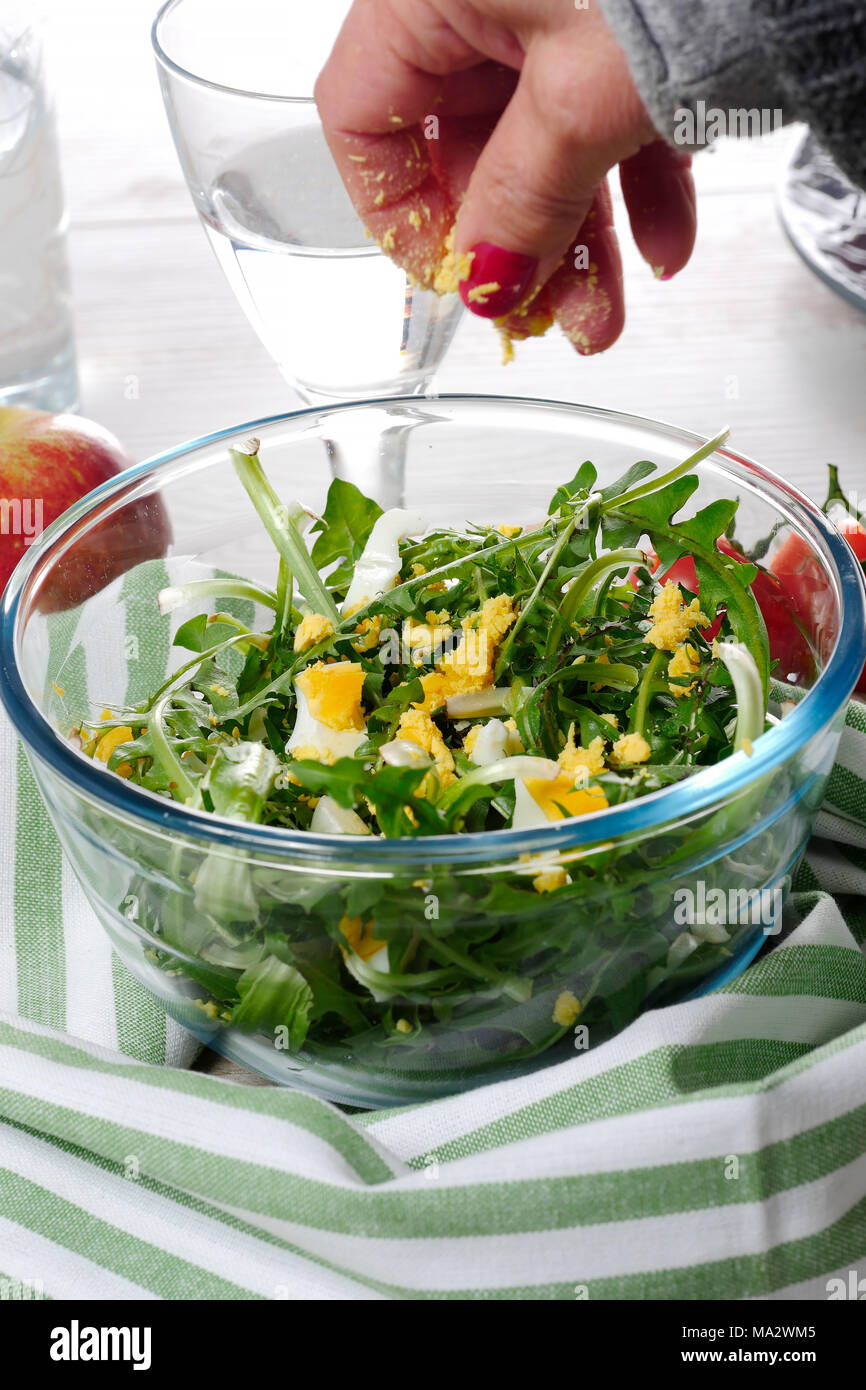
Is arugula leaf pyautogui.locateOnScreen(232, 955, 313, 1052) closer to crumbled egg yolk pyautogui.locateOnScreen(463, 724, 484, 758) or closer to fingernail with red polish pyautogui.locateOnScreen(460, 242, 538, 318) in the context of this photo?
crumbled egg yolk pyautogui.locateOnScreen(463, 724, 484, 758)

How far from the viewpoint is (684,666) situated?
2.02 ft

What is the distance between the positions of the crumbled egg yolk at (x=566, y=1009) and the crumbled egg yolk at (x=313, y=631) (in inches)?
7.9

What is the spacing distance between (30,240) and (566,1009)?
2.71 feet

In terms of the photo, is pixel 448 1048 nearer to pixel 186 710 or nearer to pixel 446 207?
pixel 186 710

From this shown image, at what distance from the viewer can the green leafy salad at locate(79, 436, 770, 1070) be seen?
1.73 feet

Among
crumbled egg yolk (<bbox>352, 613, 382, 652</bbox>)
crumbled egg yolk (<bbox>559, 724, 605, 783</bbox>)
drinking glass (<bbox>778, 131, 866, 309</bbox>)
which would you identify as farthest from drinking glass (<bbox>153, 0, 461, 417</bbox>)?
drinking glass (<bbox>778, 131, 866, 309</bbox>)

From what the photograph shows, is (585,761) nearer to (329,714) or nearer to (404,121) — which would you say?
(329,714)

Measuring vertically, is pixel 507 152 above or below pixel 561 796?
above

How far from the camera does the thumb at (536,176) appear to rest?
505 mm

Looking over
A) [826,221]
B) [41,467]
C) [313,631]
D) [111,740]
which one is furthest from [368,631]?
[826,221]

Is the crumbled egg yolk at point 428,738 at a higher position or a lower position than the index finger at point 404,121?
lower

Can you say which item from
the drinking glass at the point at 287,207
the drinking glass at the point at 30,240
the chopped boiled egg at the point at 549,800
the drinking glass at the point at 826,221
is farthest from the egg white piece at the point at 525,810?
the drinking glass at the point at 826,221

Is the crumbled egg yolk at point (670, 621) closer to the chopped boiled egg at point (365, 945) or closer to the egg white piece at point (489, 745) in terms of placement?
the egg white piece at point (489, 745)

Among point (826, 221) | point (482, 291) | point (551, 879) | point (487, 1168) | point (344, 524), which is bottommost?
point (487, 1168)
